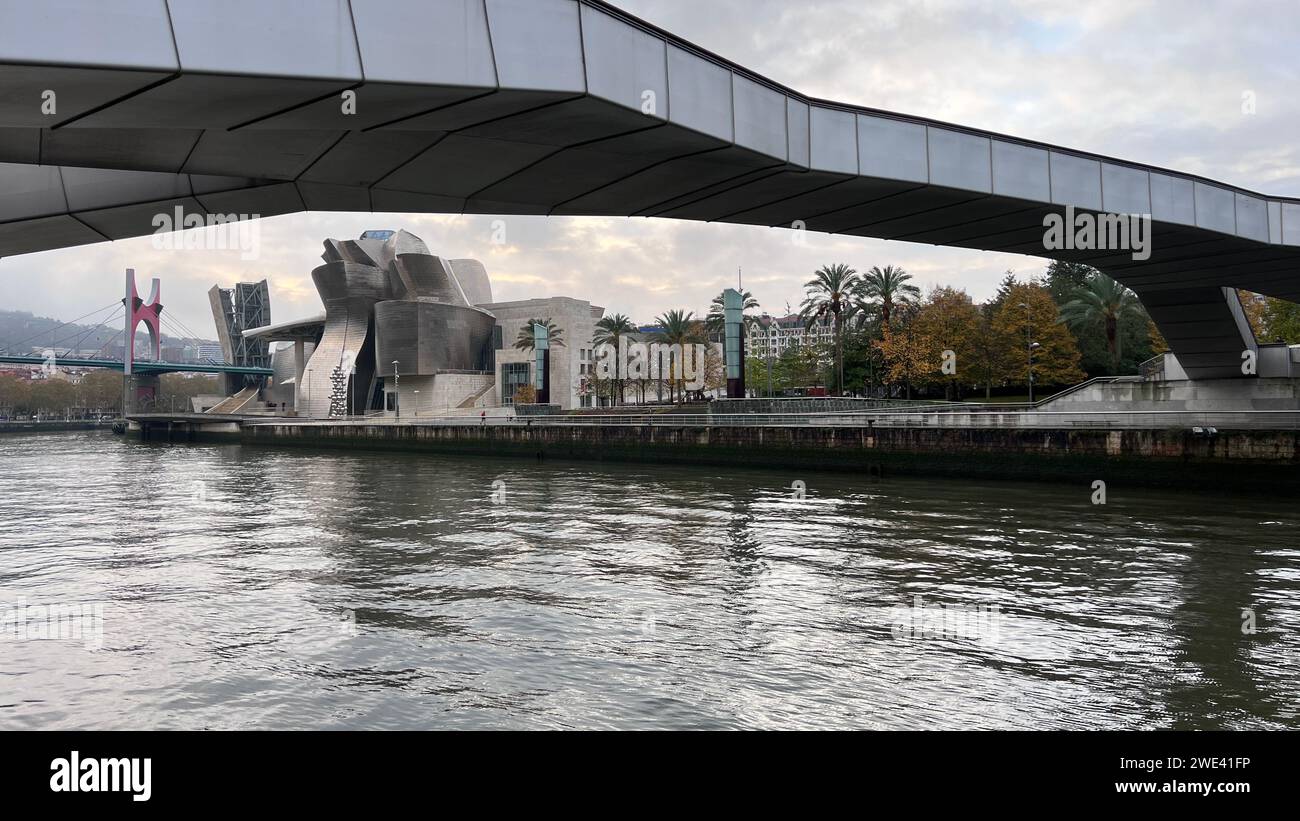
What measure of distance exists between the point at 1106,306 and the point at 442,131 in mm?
56998

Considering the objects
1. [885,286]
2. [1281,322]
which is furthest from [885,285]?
[1281,322]

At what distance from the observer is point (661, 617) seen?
35.5 feet

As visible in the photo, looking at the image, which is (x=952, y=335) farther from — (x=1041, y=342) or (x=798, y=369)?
(x=798, y=369)

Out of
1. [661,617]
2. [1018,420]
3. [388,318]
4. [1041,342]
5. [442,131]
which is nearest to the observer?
[442,131]

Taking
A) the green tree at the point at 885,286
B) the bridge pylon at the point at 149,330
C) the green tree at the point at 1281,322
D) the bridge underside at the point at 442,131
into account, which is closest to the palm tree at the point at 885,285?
the green tree at the point at 885,286

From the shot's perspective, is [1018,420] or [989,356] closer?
[1018,420]

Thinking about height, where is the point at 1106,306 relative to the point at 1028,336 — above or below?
above

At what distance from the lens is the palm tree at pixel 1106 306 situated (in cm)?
5572

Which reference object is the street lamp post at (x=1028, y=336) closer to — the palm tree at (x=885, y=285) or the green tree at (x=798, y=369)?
the palm tree at (x=885, y=285)

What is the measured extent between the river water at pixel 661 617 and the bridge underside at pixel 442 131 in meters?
5.45

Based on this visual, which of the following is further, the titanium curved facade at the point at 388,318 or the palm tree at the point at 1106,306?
the titanium curved facade at the point at 388,318

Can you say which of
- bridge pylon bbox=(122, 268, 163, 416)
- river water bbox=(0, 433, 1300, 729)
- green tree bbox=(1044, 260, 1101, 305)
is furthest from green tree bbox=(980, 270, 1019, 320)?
bridge pylon bbox=(122, 268, 163, 416)
